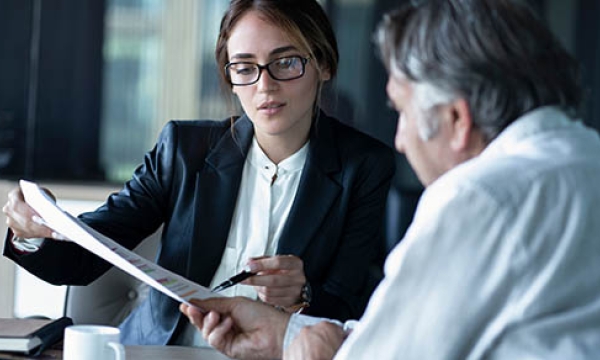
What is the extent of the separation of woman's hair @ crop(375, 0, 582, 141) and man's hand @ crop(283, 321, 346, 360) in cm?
40

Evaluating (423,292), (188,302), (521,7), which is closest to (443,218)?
(423,292)

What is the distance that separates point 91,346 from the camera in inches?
51.7

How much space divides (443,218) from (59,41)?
412 centimetres

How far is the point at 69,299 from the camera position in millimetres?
2104

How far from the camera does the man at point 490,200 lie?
994 mm

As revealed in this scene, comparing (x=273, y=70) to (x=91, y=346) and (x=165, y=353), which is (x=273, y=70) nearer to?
(x=165, y=353)

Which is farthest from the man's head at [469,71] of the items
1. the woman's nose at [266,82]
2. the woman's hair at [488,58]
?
the woman's nose at [266,82]

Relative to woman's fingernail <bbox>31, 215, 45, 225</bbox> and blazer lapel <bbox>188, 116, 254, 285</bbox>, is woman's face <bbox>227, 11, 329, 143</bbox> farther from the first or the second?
woman's fingernail <bbox>31, 215, 45, 225</bbox>

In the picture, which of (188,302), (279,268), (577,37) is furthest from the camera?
(577,37)

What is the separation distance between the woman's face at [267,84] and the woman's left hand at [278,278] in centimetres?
35

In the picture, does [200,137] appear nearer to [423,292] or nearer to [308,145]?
[308,145]

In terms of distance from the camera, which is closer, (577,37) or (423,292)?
(423,292)

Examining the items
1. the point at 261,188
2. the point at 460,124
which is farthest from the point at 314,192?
the point at 460,124

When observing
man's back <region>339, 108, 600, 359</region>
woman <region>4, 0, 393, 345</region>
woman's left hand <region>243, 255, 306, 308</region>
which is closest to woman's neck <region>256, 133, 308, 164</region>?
woman <region>4, 0, 393, 345</region>
